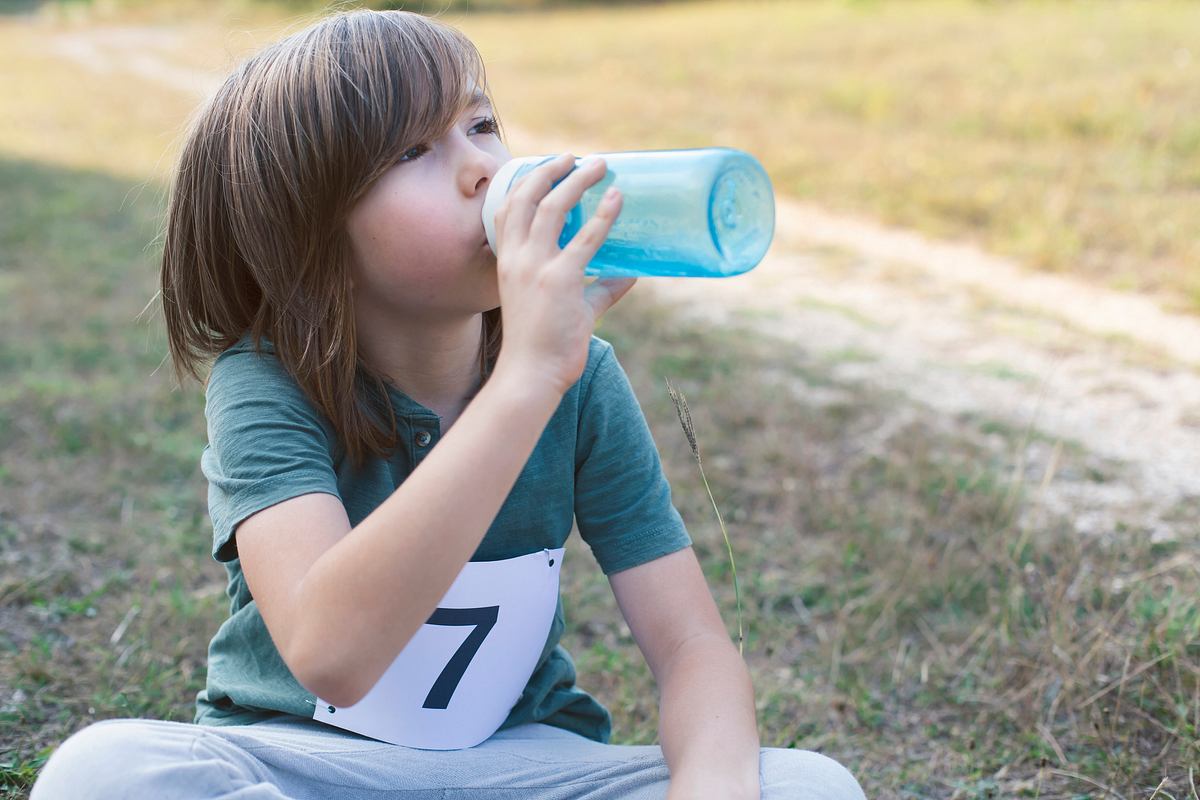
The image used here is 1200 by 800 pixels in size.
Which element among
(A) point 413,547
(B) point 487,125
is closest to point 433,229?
(B) point 487,125

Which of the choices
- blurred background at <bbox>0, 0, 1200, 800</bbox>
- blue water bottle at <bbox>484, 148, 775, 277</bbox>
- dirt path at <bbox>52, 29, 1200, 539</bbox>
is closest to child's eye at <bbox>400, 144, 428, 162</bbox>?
blue water bottle at <bbox>484, 148, 775, 277</bbox>

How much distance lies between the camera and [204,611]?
2.44m

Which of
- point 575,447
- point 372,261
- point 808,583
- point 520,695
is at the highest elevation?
point 372,261

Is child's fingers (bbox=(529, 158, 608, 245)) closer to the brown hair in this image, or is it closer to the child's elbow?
the brown hair

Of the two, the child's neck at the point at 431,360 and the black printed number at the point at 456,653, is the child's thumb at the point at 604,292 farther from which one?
the black printed number at the point at 456,653

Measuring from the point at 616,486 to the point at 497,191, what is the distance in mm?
487

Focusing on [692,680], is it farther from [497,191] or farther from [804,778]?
[497,191]

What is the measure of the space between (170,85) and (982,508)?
483 inches

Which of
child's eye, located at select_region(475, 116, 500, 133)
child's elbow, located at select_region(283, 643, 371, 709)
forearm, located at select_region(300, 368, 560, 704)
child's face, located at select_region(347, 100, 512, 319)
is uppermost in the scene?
child's eye, located at select_region(475, 116, 500, 133)

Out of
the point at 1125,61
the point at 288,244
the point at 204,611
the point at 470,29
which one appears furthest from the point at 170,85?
the point at 288,244

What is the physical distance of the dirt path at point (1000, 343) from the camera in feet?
10.5

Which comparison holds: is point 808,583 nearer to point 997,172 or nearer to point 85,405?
point 85,405

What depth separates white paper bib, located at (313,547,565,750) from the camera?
4.99ft

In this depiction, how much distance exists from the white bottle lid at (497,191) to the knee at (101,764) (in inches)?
25.8
